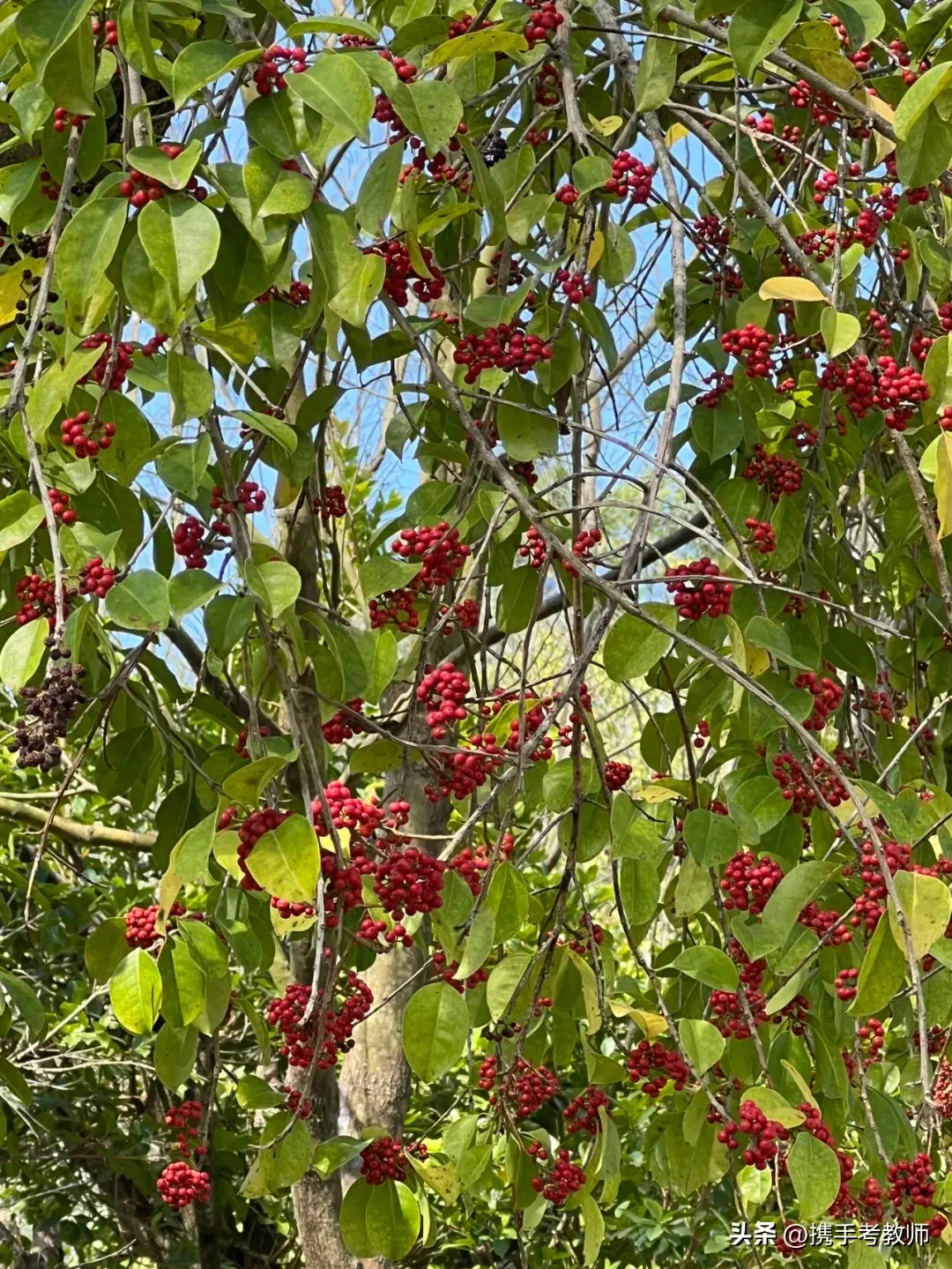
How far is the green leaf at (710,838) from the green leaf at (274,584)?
1.47ft

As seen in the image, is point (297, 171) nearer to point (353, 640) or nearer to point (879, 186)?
point (353, 640)

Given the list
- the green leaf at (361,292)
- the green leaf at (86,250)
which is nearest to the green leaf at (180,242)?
the green leaf at (86,250)

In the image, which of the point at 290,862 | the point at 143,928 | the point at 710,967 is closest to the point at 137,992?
the point at 143,928

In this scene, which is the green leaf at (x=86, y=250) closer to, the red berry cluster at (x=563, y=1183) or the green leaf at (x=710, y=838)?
the green leaf at (x=710, y=838)

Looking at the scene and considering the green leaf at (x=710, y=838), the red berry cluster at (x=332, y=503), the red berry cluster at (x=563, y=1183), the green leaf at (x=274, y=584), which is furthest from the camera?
the red berry cluster at (x=332, y=503)

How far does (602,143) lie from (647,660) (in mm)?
600

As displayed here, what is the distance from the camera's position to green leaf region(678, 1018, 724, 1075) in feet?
4.21

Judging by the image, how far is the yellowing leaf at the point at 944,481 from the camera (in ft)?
3.75

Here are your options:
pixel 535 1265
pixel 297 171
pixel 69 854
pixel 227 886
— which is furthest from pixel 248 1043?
pixel 297 171

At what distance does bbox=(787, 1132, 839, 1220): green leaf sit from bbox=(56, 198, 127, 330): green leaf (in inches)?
36.7

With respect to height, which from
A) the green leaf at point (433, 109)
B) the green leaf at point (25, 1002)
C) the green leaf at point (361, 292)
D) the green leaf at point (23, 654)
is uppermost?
the green leaf at point (433, 109)

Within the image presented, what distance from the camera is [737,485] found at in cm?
145

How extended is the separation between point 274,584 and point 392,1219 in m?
0.68

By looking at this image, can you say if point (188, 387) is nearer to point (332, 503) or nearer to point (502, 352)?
point (502, 352)
